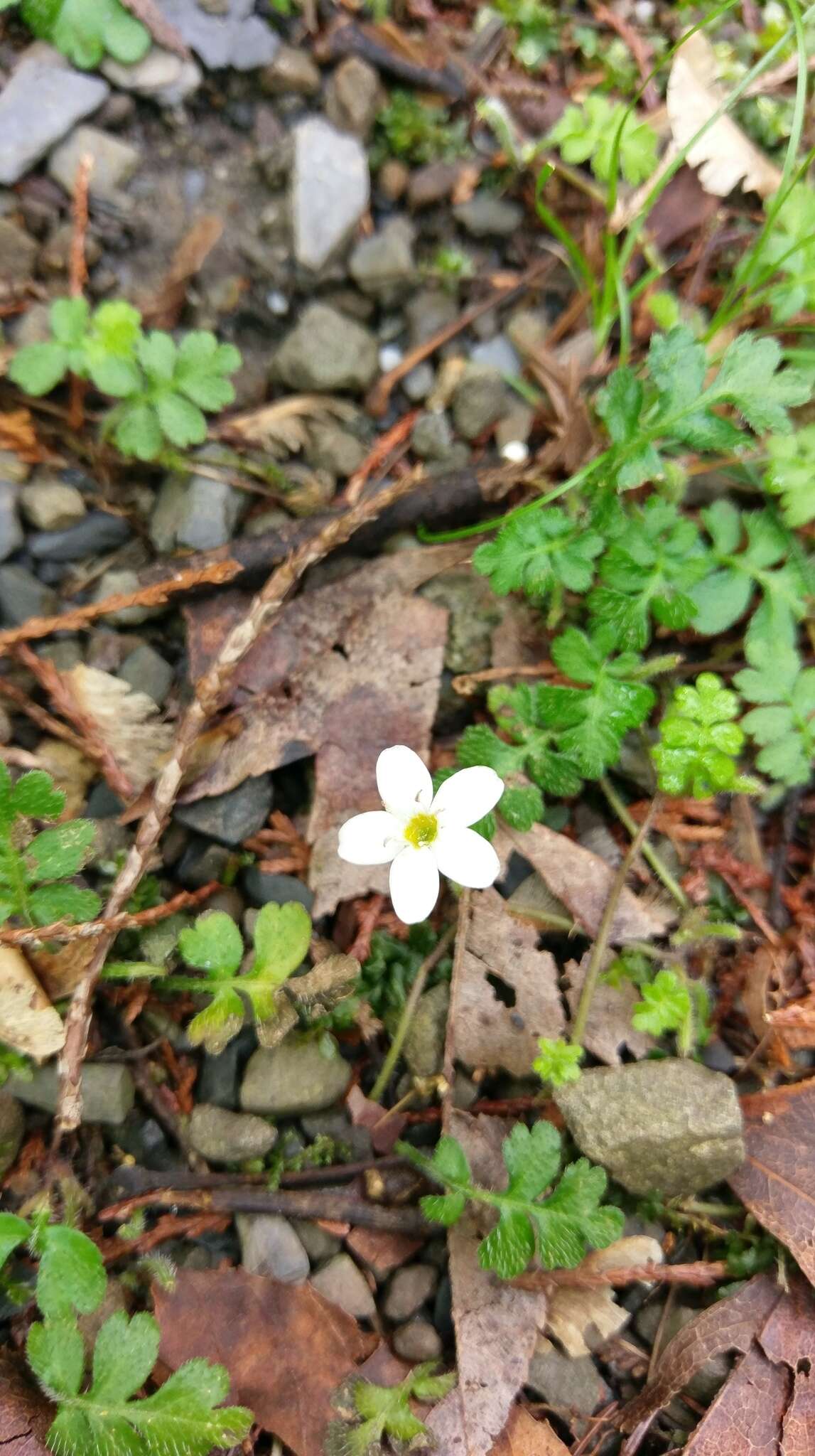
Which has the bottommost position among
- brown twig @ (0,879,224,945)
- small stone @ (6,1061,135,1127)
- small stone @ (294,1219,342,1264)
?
small stone @ (294,1219,342,1264)

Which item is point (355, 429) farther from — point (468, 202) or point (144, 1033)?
point (144, 1033)

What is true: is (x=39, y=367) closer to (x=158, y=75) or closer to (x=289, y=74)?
(x=158, y=75)

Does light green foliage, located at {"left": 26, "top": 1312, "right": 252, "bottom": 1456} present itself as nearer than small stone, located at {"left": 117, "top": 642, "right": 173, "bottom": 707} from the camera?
Yes

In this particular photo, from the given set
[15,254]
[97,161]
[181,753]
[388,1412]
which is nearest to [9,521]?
[15,254]

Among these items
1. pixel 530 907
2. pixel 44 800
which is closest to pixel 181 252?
pixel 44 800

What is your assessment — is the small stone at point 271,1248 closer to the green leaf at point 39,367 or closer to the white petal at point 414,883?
the white petal at point 414,883

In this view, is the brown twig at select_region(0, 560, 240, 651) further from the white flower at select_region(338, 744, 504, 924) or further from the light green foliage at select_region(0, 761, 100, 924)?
the white flower at select_region(338, 744, 504, 924)

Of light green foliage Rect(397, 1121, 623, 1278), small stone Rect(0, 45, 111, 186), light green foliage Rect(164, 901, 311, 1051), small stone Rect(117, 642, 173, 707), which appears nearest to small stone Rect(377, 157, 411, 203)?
small stone Rect(0, 45, 111, 186)
